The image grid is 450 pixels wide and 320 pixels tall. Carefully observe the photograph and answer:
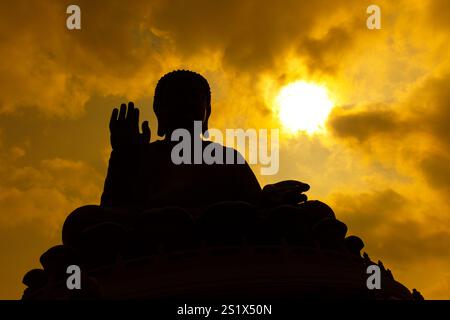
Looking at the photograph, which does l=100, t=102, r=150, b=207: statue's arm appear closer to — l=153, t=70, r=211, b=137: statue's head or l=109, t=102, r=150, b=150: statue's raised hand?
l=109, t=102, r=150, b=150: statue's raised hand

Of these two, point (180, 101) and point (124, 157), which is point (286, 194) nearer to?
point (124, 157)

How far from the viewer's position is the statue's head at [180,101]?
10.6 metres

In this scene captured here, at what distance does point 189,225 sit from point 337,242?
191cm

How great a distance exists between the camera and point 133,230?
287 inches

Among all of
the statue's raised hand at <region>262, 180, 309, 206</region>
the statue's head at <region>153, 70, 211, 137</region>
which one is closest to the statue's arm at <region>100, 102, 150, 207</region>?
the statue's head at <region>153, 70, 211, 137</region>

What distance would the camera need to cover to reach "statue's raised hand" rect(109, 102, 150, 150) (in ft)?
29.3

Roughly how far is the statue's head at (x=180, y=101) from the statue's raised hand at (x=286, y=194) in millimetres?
2513

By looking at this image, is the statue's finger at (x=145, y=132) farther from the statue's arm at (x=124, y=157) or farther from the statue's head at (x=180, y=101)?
the statue's head at (x=180, y=101)

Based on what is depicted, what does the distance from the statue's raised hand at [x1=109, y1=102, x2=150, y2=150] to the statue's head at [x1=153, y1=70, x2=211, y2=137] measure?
5.18ft

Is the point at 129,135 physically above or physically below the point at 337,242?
above

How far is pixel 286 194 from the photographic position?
8398 millimetres

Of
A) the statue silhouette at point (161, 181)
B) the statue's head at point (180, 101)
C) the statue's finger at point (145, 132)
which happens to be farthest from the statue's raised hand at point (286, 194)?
the statue's head at point (180, 101)
